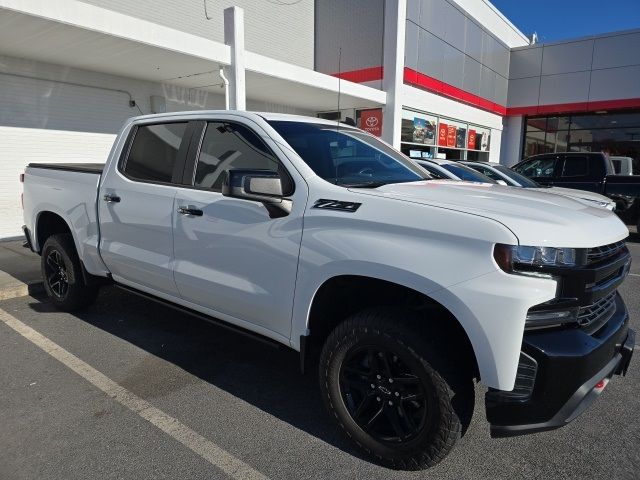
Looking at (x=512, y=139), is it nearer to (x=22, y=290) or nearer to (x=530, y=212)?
(x=22, y=290)

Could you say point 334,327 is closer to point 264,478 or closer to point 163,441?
point 264,478

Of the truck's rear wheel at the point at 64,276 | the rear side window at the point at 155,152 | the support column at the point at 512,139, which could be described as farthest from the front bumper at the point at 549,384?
the support column at the point at 512,139

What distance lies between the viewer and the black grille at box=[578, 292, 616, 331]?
2.25 m

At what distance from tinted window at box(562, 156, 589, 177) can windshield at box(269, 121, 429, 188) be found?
8799 mm

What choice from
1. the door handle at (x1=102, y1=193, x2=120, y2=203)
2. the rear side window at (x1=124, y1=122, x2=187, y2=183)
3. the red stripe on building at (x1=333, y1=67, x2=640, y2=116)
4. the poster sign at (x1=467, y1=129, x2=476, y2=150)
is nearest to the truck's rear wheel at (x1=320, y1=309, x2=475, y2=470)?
the rear side window at (x1=124, y1=122, x2=187, y2=183)

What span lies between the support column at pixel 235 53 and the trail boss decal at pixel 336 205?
8692 mm

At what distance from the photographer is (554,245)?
2.08m

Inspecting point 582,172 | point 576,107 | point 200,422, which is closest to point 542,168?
point 582,172

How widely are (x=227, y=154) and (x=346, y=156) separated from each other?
841 mm

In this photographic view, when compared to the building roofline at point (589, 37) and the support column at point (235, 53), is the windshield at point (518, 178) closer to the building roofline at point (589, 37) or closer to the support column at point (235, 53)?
the support column at point (235, 53)

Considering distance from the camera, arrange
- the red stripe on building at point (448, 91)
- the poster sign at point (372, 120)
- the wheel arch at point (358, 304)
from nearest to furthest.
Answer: the wheel arch at point (358, 304) → the poster sign at point (372, 120) → the red stripe on building at point (448, 91)

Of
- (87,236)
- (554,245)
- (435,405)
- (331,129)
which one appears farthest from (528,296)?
(87,236)

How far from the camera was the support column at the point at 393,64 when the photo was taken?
15688 millimetres

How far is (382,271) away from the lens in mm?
2365
